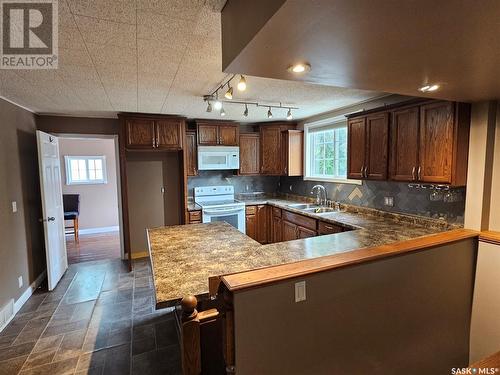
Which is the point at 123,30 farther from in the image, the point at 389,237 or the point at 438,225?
the point at 438,225

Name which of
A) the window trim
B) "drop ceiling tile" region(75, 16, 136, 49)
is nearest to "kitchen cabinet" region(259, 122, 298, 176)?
the window trim

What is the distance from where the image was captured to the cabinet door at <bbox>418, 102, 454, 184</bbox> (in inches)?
92.1

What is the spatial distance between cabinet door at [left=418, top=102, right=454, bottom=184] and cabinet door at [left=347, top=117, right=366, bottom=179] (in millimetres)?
693

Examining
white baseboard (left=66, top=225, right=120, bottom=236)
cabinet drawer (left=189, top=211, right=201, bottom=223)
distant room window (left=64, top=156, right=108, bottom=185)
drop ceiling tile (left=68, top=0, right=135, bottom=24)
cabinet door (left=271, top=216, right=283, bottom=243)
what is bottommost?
white baseboard (left=66, top=225, right=120, bottom=236)

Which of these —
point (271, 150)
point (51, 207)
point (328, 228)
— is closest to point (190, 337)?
point (328, 228)

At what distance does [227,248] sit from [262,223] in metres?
2.66

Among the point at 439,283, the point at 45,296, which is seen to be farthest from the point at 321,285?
the point at 45,296

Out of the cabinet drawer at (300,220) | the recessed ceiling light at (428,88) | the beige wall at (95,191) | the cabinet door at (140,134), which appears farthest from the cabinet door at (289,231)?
the beige wall at (95,191)

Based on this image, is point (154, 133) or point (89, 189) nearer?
point (154, 133)

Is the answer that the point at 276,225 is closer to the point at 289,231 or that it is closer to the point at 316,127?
the point at 289,231

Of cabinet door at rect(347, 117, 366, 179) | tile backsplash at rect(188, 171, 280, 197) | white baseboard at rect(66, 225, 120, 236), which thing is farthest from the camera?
white baseboard at rect(66, 225, 120, 236)

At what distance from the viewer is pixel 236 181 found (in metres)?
5.20

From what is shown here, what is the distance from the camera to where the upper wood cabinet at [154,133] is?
13.0 feet

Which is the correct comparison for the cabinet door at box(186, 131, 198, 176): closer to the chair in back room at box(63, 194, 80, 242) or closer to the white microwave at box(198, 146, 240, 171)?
the white microwave at box(198, 146, 240, 171)
